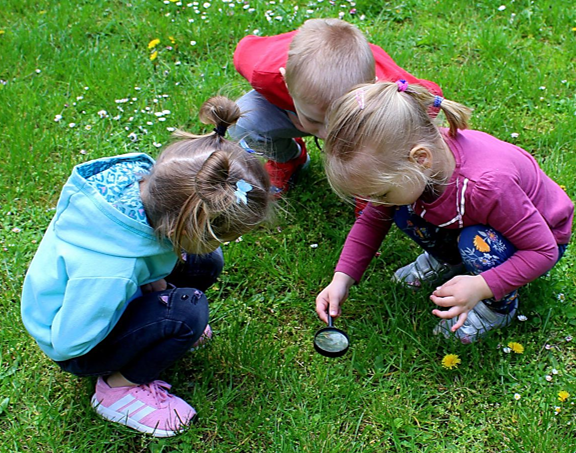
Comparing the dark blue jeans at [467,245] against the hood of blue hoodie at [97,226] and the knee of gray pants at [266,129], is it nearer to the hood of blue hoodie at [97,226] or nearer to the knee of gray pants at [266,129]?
the knee of gray pants at [266,129]

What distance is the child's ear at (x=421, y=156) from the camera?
1693mm

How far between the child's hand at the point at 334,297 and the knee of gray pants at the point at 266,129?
0.74 m

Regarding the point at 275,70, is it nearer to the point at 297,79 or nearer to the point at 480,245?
the point at 297,79

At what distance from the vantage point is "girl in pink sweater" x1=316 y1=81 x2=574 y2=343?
1.70m

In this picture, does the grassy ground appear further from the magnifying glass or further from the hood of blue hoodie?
the hood of blue hoodie

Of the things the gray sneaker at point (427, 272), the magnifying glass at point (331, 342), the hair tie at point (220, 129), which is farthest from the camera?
the gray sneaker at point (427, 272)

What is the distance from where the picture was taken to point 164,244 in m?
1.70

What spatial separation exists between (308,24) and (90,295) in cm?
131

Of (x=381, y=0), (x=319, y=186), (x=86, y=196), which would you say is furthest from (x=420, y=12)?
(x=86, y=196)

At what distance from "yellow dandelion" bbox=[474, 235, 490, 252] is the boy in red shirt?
0.64 meters

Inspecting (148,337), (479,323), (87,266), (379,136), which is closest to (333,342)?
(479,323)

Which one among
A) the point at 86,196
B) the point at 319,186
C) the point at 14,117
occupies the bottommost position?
the point at 14,117

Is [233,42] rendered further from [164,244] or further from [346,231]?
[164,244]

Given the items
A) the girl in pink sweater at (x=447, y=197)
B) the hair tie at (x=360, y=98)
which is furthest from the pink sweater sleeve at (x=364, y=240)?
the hair tie at (x=360, y=98)
